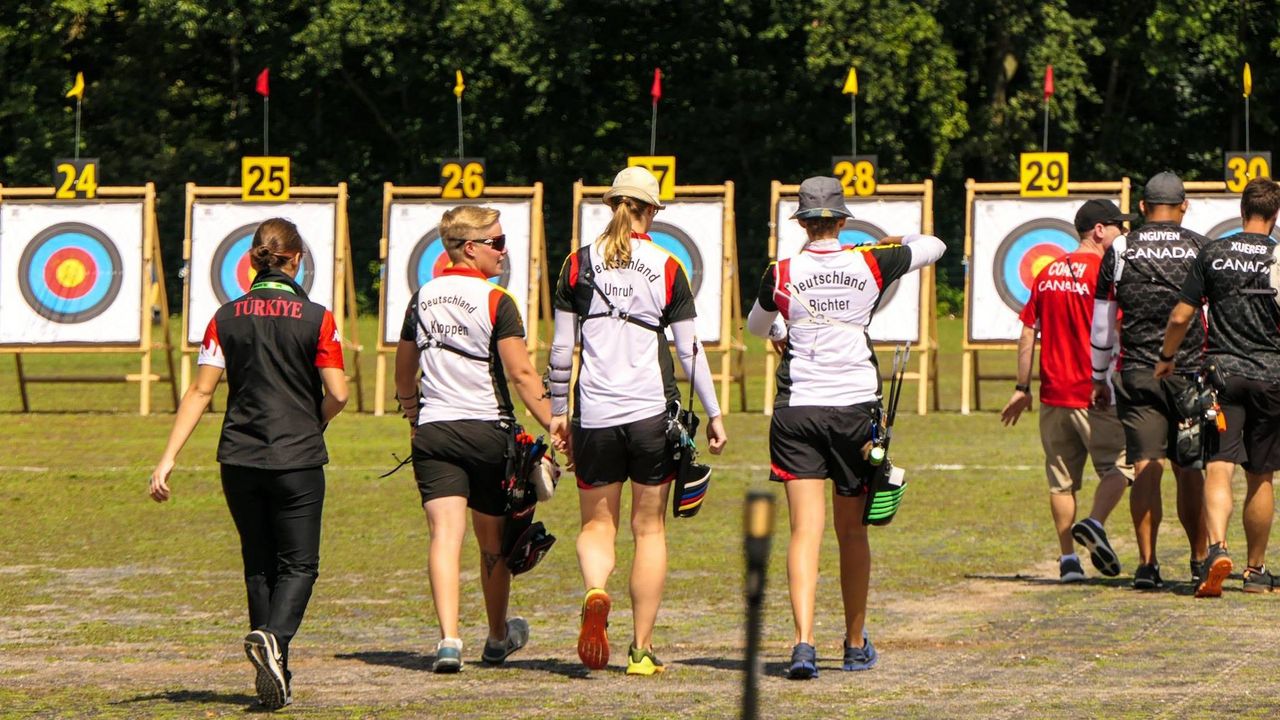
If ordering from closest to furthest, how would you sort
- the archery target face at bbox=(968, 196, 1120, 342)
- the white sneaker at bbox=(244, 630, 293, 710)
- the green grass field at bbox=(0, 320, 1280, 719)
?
the white sneaker at bbox=(244, 630, 293, 710) < the green grass field at bbox=(0, 320, 1280, 719) < the archery target face at bbox=(968, 196, 1120, 342)

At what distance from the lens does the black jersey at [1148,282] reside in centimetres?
1027

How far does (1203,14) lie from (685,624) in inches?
1109

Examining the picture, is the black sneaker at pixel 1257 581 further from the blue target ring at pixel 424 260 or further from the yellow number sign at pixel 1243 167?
the blue target ring at pixel 424 260

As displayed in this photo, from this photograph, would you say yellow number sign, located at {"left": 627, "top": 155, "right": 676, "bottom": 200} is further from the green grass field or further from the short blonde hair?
the short blonde hair

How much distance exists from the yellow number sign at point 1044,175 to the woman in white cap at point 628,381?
13.6 m

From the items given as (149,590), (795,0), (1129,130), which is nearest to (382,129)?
(795,0)

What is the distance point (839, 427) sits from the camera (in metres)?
8.02

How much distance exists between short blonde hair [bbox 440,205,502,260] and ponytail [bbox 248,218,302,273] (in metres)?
0.69

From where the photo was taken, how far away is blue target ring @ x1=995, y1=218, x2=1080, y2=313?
21266 millimetres

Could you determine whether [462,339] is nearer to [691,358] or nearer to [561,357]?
[561,357]

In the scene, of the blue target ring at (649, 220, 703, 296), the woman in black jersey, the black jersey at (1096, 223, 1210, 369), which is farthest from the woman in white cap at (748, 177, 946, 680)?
the blue target ring at (649, 220, 703, 296)

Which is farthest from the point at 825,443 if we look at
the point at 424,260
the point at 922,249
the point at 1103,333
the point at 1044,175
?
the point at 424,260

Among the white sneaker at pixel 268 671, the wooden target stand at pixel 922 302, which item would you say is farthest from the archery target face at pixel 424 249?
Result: the white sneaker at pixel 268 671

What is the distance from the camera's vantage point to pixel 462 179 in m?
22.5
